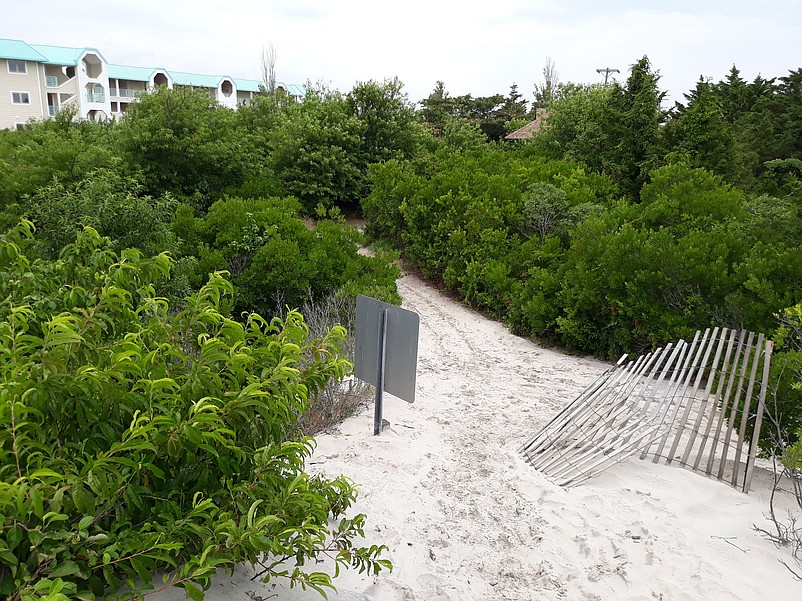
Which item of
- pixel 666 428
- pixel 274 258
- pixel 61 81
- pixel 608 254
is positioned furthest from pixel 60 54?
pixel 666 428

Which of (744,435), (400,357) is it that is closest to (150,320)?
(400,357)

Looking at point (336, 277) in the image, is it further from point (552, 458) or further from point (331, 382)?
point (552, 458)

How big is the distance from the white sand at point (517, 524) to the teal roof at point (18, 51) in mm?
42419

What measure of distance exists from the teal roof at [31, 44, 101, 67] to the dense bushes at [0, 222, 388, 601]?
149 ft

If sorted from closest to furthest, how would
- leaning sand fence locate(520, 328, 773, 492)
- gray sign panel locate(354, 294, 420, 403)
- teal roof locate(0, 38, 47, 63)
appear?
leaning sand fence locate(520, 328, 773, 492) → gray sign panel locate(354, 294, 420, 403) → teal roof locate(0, 38, 47, 63)

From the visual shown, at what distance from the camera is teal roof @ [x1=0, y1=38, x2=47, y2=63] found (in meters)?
36.8

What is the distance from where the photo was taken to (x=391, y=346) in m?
4.96

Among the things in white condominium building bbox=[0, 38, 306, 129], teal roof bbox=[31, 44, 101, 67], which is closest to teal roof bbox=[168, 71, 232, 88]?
white condominium building bbox=[0, 38, 306, 129]

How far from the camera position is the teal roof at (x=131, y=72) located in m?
45.0

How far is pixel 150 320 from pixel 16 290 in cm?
67

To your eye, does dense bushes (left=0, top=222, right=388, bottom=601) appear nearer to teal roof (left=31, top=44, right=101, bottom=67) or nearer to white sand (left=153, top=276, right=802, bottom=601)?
white sand (left=153, top=276, right=802, bottom=601)

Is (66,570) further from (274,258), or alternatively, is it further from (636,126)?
(636,126)

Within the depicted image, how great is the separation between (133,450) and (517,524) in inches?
108

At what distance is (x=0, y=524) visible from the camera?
69.9 inches
